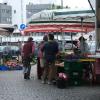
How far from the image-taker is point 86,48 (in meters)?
23.2

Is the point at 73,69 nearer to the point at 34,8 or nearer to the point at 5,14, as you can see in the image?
the point at 5,14

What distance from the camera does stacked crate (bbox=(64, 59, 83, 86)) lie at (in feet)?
57.2

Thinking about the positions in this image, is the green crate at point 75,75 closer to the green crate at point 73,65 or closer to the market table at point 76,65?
the market table at point 76,65

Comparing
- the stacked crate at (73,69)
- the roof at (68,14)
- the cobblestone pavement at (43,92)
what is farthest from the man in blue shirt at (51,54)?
the roof at (68,14)

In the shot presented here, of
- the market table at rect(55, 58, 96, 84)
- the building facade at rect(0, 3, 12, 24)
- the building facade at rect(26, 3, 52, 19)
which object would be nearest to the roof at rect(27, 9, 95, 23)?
the market table at rect(55, 58, 96, 84)

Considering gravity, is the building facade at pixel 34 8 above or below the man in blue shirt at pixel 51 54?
above

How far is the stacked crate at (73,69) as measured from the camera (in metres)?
17.4

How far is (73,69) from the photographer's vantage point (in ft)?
57.2

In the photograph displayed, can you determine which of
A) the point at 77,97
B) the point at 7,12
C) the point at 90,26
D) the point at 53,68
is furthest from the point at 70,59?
the point at 7,12

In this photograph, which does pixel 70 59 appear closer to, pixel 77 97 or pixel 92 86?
pixel 92 86

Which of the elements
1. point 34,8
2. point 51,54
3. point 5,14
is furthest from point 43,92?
point 34,8

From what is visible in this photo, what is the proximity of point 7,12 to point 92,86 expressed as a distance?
110 meters

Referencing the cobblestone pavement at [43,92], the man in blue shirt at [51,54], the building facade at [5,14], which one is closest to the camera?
the cobblestone pavement at [43,92]

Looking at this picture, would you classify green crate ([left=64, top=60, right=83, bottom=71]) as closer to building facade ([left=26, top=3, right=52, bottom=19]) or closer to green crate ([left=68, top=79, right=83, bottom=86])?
green crate ([left=68, top=79, right=83, bottom=86])
